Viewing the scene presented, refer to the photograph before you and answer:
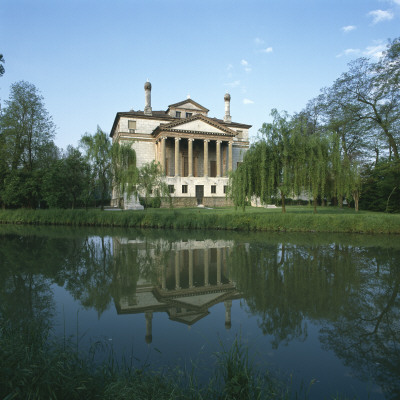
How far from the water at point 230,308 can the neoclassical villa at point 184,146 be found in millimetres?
25887

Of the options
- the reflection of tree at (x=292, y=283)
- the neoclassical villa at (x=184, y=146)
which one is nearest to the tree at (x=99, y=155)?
the neoclassical villa at (x=184, y=146)

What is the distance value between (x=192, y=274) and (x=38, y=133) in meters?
28.8

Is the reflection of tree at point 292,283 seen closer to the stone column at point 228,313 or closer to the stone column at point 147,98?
the stone column at point 228,313

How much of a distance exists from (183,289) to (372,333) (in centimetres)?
342

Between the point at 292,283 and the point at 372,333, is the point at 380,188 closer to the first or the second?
the point at 292,283

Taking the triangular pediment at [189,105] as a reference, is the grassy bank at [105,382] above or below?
below

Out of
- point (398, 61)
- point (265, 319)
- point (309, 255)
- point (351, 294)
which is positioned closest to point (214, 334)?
point (265, 319)

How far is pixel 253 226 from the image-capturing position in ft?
56.3

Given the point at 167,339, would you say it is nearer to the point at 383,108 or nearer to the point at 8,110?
the point at 383,108

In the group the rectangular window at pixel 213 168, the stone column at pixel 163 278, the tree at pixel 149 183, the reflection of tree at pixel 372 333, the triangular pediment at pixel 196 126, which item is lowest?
the stone column at pixel 163 278

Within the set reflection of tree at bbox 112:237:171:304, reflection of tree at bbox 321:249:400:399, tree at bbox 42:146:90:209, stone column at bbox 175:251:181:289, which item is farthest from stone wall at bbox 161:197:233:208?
reflection of tree at bbox 321:249:400:399

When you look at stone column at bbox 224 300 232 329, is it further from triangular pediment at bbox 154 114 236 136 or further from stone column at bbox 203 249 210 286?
triangular pediment at bbox 154 114 236 136

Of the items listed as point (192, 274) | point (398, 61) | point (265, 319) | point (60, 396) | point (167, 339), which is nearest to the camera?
point (60, 396)

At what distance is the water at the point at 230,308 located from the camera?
3.33m
